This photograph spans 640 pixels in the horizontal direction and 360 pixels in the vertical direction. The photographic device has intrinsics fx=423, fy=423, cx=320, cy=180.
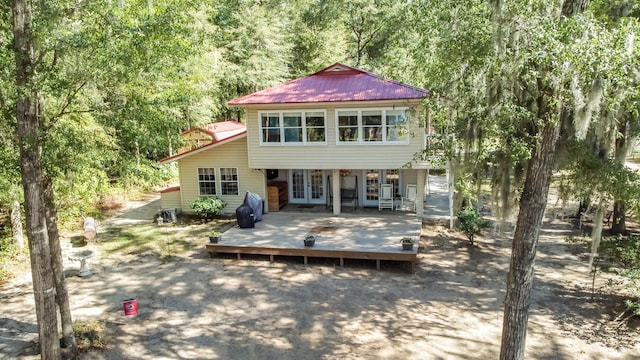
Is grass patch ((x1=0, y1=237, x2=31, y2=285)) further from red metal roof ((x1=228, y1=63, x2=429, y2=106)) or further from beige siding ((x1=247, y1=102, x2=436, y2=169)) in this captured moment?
red metal roof ((x1=228, y1=63, x2=429, y2=106))

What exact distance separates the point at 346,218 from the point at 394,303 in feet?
18.0

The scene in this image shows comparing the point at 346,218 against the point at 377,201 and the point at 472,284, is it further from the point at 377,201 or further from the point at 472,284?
the point at 472,284

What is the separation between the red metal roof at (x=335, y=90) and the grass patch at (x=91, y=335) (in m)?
7.99

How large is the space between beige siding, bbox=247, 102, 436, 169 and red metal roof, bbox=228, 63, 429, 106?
258mm

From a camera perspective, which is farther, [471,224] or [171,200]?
[171,200]

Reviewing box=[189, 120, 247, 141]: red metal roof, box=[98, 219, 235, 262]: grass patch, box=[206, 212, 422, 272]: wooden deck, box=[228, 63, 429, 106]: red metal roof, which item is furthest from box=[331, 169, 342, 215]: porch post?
box=[189, 120, 247, 141]: red metal roof

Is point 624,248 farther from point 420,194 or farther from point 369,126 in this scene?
point 369,126

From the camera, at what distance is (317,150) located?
13.7 meters

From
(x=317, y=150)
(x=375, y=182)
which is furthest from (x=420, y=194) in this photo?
(x=317, y=150)

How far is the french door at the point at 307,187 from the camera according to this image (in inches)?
623

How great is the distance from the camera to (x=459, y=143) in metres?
5.44

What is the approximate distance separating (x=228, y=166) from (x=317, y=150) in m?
3.44

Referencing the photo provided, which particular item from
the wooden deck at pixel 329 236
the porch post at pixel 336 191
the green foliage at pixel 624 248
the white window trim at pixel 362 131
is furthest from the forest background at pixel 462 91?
the porch post at pixel 336 191

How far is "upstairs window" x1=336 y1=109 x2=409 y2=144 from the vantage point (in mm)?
13094
